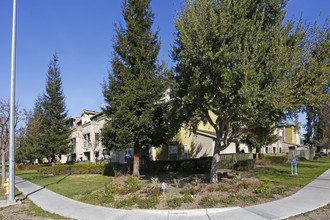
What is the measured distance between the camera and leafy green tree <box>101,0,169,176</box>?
1620cm

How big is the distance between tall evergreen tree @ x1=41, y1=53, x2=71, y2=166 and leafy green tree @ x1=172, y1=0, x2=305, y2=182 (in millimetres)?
26706

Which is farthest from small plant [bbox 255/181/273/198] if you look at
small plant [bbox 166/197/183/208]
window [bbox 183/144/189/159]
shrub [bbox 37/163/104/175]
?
→ shrub [bbox 37/163/104/175]

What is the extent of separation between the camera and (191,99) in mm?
10898

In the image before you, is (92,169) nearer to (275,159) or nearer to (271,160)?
(271,160)

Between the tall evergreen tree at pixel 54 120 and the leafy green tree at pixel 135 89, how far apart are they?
18.9m

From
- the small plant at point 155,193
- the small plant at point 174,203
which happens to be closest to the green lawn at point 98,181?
the small plant at point 155,193

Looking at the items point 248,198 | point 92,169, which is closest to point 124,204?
point 248,198

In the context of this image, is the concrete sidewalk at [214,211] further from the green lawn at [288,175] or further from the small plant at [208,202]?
the green lawn at [288,175]

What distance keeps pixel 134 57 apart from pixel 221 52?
899 cm

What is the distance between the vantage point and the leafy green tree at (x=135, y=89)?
53.2 ft

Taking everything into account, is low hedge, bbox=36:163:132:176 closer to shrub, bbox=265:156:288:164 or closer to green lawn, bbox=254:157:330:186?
green lawn, bbox=254:157:330:186

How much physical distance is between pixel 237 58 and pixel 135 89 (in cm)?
805

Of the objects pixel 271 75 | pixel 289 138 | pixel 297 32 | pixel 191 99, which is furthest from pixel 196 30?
pixel 289 138

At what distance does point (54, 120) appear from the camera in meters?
33.4
